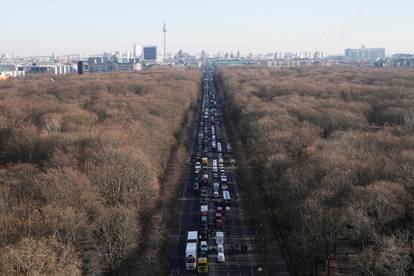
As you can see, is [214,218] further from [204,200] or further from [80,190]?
[80,190]

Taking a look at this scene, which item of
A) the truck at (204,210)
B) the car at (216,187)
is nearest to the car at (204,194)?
the car at (216,187)

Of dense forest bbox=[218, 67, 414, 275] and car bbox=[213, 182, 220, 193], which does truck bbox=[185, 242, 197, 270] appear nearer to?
dense forest bbox=[218, 67, 414, 275]

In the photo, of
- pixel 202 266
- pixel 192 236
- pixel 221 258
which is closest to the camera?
pixel 202 266

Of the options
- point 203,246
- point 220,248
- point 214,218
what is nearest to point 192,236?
point 203,246

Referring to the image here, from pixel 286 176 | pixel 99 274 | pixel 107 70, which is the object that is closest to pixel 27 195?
pixel 99 274

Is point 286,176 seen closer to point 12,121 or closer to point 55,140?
point 55,140

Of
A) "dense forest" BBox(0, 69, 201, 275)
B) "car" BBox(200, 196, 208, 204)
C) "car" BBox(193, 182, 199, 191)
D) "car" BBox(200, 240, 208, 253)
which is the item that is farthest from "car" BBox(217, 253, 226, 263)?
"car" BBox(193, 182, 199, 191)

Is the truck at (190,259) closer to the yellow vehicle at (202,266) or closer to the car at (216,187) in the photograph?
the yellow vehicle at (202,266)
